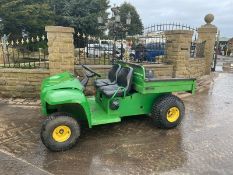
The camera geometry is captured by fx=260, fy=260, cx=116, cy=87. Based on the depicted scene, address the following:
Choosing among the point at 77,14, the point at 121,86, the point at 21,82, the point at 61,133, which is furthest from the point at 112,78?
the point at 77,14

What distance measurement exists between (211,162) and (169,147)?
2.37 ft

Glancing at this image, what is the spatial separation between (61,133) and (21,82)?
341 centimetres

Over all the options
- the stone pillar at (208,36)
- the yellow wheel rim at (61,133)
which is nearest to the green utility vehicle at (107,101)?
the yellow wheel rim at (61,133)

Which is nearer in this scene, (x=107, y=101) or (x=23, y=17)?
(x=107, y=101)

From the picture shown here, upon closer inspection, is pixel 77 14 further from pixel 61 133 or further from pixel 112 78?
pixel 61 133

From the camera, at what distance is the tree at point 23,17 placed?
20.3 metres

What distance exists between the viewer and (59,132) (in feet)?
13.4

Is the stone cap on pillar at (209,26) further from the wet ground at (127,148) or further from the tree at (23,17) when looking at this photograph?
the tree at (23,17)

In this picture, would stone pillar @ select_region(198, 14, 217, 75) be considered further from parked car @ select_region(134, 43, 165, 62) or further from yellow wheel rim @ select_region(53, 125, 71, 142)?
yellow wheel rim @ select_region(53, 125, 71, 142)

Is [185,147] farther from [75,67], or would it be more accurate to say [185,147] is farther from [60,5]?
[60,5]

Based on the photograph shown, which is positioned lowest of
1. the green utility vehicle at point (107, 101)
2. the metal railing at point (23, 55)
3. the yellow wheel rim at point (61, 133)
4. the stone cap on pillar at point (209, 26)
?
the yellow wheel rim at point (61, 133)

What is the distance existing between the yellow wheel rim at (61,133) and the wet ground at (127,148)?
221mm

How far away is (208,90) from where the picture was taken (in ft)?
27.9

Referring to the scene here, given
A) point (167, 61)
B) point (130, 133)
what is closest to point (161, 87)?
point (130, 133)
